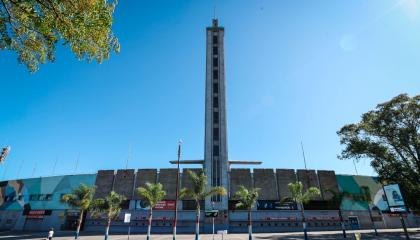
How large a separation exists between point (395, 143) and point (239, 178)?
1190 inches

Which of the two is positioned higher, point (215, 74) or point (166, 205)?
point (215, 74)

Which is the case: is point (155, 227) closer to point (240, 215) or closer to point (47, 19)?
point (240, 215)

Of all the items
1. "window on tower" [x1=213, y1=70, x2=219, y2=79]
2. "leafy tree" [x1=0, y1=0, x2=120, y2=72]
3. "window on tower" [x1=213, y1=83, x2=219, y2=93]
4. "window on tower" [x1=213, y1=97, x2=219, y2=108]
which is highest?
"window on tower" [x1=213, y1=70, x2=219, y2=79]

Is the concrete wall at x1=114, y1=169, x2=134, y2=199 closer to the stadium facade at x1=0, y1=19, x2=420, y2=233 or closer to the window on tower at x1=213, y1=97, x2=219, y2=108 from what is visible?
the stadium facade at x1=0, y1=19, x2=420, y2=233

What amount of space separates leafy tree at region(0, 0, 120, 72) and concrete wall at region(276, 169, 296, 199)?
52.2 m

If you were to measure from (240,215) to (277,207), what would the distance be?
8.45 metres

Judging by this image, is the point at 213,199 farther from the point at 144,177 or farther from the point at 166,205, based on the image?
the point at 144,177

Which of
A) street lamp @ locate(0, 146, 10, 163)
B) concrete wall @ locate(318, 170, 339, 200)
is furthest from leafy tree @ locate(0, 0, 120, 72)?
concrete wall @ locate(318, 170, 339, 200)

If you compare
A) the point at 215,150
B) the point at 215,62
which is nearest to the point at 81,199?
the point at 215,150

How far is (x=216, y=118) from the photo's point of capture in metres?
57.9

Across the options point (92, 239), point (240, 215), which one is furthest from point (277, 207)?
point (92, 239)

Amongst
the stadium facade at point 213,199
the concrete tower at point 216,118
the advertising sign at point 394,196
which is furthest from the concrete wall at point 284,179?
the advertising sign at point 394,196

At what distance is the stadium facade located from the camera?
49.7 m

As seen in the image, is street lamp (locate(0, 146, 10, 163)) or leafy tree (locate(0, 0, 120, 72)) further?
street lamp (locate(0, 146, 10, 163))
